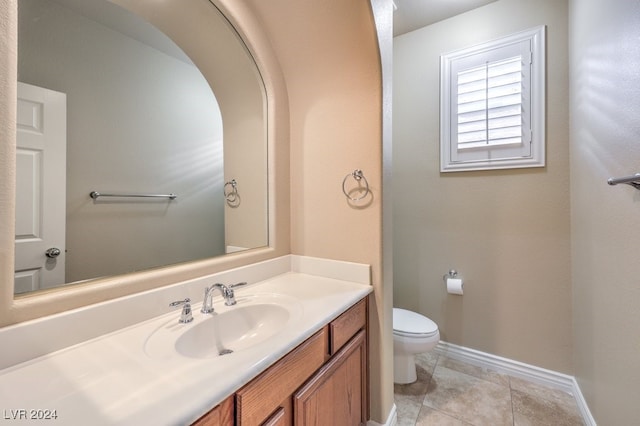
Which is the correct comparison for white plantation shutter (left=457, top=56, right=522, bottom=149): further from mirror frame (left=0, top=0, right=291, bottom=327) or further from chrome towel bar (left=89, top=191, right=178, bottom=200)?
chrome towel bar (left=89, top=191, right=178, bottom=200)

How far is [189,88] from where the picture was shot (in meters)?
1.26

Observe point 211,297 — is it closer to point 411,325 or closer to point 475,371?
point 411,325

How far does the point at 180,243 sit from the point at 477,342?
2111mm

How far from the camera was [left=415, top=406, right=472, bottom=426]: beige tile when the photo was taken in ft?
4.66

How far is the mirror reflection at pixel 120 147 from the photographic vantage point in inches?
32.0

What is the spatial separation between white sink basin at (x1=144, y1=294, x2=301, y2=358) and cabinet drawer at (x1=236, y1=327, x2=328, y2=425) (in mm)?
100

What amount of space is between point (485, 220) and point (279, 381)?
1767 mm

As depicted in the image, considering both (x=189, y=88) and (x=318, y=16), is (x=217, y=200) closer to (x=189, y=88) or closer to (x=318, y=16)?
(x=189, y=88)

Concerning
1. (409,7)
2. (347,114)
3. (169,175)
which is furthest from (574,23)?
(169,175)

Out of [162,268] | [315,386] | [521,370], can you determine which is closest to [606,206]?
[521,370]

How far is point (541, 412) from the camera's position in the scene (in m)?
1.49

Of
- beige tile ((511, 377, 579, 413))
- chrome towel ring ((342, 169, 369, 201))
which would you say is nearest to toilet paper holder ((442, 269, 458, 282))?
beige tile ((511, 377, 579, 413))

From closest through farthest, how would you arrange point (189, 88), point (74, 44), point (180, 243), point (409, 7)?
1. point (74, 44)
2. point (180, 243)
3. point (189, 88)
4. point (409, 7)

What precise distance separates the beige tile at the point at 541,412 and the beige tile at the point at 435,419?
32 centimetres
